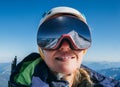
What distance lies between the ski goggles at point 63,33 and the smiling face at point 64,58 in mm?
44

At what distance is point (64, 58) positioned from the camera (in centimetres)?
219

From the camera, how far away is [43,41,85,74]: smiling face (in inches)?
86.1

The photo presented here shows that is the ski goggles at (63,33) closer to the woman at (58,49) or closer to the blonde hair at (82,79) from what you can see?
the woman at (58,49)

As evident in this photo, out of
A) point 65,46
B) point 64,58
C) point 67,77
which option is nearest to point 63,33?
point 65,46

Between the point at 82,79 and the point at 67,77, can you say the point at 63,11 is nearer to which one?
the point at 67,77

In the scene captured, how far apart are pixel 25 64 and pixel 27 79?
37 centimetres

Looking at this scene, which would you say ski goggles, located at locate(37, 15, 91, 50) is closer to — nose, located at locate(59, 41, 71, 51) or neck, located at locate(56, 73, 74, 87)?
nose, located at locate(59, 41, 71, 51)

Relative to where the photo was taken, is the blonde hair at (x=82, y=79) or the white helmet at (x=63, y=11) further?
the blonde hair at (x=82, y=79)

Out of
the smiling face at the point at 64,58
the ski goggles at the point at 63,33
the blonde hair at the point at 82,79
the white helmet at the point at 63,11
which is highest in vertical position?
the white helmet at the point at 63,11

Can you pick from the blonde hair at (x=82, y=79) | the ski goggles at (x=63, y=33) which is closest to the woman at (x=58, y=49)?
the ski goggles at (x=63, y=33)

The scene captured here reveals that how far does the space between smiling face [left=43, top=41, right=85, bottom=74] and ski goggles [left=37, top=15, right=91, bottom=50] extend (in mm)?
44

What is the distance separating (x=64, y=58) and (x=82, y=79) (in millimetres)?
632

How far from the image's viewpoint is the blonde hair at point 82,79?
8.79 feet

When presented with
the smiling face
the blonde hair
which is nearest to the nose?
the smiling face
